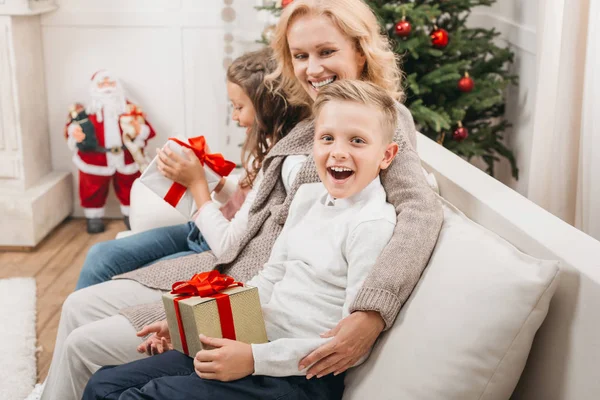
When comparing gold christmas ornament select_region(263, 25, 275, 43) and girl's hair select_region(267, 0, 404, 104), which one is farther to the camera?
gold christmas ornament select_region(263, 25, 275, 43)

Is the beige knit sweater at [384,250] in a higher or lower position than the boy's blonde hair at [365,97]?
lower

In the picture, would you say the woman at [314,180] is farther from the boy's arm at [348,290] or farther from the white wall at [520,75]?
the white wall at [520,75]

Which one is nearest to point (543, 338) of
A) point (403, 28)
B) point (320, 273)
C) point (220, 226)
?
point (320, 273)

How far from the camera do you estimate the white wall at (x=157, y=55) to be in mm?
3920

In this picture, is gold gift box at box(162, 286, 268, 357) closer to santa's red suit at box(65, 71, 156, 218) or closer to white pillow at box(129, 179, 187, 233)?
white pillow at box(129, 179, 187, 233)

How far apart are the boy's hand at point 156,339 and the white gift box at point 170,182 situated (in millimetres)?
554

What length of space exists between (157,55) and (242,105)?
2051 mm

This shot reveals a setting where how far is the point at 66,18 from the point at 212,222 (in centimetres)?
244

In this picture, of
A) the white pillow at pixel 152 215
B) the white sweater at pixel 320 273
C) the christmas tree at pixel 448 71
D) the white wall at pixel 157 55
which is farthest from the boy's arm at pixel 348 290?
the white wall at pixel 157 55

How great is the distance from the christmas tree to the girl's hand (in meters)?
1.22

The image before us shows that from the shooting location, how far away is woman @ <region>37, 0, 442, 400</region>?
1.30 m

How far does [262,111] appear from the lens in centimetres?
205

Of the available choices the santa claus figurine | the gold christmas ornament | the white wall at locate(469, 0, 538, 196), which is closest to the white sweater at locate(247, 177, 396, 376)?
the gold christmas ornament

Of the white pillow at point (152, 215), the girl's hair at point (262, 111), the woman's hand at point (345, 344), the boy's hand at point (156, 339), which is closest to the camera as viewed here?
the woman's hand at point (345, 344)
